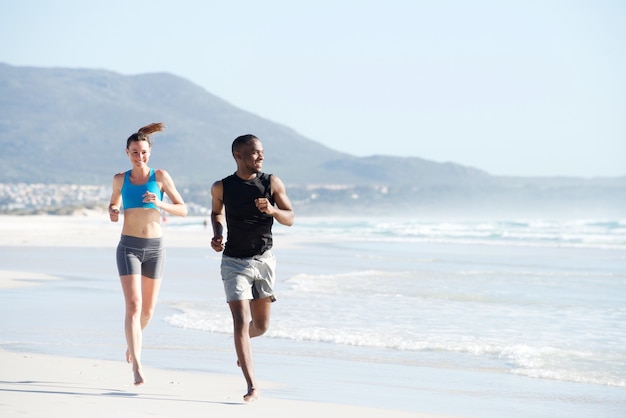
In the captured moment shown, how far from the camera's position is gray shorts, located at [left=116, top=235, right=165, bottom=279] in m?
7.27

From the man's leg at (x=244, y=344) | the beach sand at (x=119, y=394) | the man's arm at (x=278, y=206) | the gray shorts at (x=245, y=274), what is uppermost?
the man's arm at (x=278, y=206)

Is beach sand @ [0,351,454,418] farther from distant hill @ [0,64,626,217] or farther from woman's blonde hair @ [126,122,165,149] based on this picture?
distant hill @ [0,64,626,217]

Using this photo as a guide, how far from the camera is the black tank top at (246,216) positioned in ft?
22.1

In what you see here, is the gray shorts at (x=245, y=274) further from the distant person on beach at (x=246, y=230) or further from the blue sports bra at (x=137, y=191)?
the blue sports bra at (x=137, y=191)

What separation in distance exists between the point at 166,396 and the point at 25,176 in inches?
6232

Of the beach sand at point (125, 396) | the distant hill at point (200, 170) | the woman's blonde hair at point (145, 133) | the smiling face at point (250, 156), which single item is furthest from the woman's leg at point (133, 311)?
the distant hill at point (200, 170)

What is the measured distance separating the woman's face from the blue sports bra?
0.10 metres

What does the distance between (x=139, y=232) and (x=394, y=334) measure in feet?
12.8

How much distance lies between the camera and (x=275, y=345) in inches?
382

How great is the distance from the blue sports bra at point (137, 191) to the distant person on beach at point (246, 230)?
0.65m

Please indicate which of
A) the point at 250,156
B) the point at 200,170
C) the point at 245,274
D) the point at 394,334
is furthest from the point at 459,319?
the point at 200,170

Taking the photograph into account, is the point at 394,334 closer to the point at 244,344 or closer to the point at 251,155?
the point at 244,344

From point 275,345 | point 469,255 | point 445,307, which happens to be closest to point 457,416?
point 275,345

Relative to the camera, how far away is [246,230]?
6812 mm
